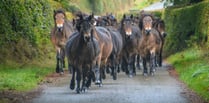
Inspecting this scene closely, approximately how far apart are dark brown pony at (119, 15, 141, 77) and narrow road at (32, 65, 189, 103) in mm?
2566

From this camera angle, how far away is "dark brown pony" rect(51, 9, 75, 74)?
86.3 feet

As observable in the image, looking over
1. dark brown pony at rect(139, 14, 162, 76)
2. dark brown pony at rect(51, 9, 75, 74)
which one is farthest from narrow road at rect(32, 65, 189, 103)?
dark brown pony at rect(51, 9, 75, 74)

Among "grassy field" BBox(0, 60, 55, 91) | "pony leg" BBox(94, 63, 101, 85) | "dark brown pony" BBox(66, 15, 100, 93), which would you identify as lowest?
"grassy field" BBox(0, 60, 55, 91)

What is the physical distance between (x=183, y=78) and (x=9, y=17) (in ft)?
28.7

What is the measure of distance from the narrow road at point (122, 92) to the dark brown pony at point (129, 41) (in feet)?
8.42

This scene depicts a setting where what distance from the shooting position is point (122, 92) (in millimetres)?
18375

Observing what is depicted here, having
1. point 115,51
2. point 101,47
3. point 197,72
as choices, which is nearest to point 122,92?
point 101,47

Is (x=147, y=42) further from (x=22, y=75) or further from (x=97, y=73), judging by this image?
(x=97, y=73)

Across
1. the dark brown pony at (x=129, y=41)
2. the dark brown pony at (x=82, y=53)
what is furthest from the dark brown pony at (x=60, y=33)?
the dark brown pony at (x=82, y=53)

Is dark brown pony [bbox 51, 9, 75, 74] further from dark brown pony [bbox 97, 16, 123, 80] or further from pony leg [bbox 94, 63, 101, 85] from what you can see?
pony leg [bbox 94, 63, 101, 85]

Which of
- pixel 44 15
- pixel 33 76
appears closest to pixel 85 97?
pixel 33 76

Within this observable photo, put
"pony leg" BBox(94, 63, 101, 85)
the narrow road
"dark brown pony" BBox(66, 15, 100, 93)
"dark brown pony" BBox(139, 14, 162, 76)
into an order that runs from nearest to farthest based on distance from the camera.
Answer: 1. the narrow road
2. "dark brown pony" BBox(66, 15, 100, 93)
3. "pony leg" BBox(94, 63, 101, 85)
4. "dark brown pony" BBox(139, 14, 162, 76)

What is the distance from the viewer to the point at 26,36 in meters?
29.5

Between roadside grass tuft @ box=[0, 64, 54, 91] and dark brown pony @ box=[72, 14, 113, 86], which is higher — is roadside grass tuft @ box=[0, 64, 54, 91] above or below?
below
